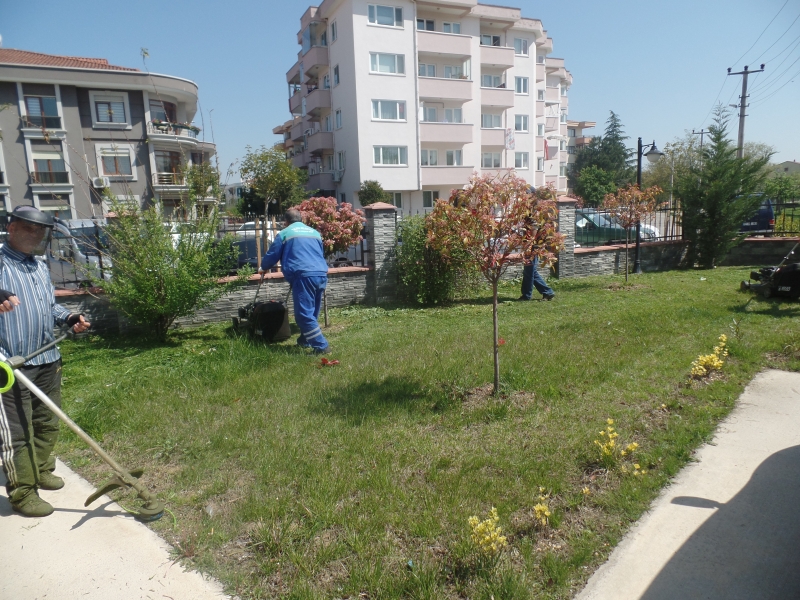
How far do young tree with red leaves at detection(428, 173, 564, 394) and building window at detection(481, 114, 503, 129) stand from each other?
37965 mm

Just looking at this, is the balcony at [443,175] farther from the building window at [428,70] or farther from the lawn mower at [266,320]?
the lawn mower at [266,320]

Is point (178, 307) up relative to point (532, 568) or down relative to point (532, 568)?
up

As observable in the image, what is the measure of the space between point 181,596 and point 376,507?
1.19m

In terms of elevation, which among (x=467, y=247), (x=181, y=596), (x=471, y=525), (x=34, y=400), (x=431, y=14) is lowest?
(x=181, y=596)

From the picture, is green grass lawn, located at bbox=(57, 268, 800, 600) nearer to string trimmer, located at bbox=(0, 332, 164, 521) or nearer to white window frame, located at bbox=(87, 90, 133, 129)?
string trimmer, located at bbox=(0, 332, 164, 521)

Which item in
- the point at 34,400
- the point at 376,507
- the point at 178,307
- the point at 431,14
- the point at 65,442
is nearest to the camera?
the point at 376,507

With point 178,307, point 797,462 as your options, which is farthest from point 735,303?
point 178,307

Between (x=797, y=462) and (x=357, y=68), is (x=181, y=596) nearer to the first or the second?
(x=797, y=462)

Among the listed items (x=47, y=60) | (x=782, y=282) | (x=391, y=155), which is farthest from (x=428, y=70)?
(x=782, y=282)

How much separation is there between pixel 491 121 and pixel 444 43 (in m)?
7.41

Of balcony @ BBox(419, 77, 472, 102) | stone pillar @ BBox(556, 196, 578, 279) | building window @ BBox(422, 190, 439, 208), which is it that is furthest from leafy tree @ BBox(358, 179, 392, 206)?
stone pillar @ BBox(556, 196, 578, 279)

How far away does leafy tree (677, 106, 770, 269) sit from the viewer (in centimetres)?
1408

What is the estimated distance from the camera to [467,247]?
5031 mm

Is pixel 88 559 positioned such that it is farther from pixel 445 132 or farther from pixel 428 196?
pixel 428 196
